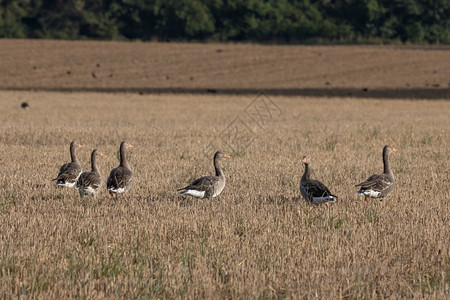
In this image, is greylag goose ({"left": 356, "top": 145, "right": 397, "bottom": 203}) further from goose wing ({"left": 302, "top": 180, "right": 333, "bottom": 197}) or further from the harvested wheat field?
goose wing ({"left": 302, "top": 180, "right": 333, "bottom": 197})

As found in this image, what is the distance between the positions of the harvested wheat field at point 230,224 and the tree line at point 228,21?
72.6 m

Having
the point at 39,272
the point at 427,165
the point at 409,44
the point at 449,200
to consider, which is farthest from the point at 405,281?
the point at 409,44

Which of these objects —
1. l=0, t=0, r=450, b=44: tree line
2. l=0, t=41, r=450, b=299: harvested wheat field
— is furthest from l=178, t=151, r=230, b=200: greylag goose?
l=0, t=0, r=450, b=44: tree line

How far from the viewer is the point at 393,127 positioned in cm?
2738

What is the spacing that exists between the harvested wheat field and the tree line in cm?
7257

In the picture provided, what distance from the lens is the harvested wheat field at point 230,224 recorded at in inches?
295

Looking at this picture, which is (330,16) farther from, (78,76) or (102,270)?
(102,270)

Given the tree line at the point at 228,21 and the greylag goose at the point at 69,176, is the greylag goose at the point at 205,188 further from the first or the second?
the tree line at the point at 228,21

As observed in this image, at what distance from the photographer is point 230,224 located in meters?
10.3

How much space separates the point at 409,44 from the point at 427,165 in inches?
3049

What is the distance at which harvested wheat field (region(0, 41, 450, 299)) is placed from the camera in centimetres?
750

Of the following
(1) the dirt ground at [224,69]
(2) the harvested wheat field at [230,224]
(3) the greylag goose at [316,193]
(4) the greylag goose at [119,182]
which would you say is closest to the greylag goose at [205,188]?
(2) the harvested wheat field at [230,224]

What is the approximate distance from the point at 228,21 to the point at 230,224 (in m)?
88.7

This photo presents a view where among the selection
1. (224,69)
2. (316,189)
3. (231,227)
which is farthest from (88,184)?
(224,69)
